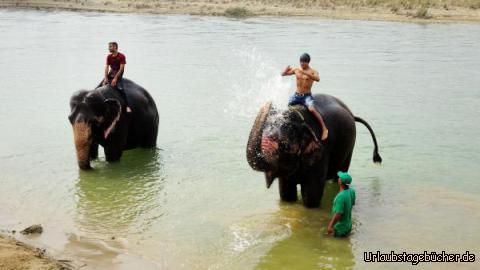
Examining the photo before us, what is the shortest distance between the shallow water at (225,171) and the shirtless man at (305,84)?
46cm

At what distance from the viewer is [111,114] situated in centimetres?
1059

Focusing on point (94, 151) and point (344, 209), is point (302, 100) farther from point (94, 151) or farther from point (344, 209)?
point (94, 151)

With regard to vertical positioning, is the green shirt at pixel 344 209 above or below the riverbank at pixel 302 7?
below

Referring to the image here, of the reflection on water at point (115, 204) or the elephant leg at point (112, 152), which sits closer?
the reflection on water at point (115, 204)

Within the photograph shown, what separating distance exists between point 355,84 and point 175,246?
39.5ft

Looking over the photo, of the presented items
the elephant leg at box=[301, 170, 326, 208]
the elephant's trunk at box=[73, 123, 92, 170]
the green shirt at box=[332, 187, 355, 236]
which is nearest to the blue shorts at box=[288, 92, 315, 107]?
the elephant leg at box=[301, 170, 326, 208]

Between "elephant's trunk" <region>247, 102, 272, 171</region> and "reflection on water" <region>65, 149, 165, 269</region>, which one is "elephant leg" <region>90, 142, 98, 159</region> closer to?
"reflection on water" <region>65, 149, 165, 269</region>

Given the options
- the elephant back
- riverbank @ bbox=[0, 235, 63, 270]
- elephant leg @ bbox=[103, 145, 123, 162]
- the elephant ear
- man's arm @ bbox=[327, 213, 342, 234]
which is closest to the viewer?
riverbank @ bbox=[0, 235, 63, 270]

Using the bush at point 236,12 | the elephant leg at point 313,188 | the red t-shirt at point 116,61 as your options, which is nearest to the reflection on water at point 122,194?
the red t-shirt at point 116,61

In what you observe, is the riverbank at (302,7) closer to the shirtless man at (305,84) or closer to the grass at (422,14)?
the grass at (422,14)

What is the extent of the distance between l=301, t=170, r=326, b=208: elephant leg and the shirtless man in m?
0.54

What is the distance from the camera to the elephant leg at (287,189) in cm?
915

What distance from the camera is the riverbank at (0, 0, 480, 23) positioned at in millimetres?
39969

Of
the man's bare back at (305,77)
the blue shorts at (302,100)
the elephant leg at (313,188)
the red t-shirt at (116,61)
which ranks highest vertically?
the man's bare back at (305,77)
